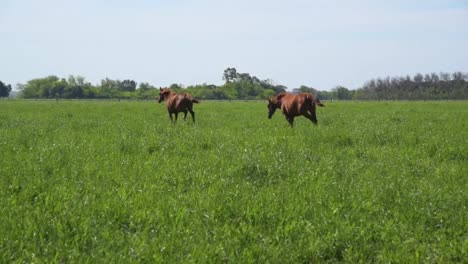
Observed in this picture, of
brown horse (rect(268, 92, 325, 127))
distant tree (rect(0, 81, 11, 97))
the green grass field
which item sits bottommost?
the green grass field

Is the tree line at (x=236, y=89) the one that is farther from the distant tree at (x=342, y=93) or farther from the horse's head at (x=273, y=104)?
the horse's head at (x=273, y=104)

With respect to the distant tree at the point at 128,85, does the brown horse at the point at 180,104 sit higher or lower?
lower

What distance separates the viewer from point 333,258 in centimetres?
441

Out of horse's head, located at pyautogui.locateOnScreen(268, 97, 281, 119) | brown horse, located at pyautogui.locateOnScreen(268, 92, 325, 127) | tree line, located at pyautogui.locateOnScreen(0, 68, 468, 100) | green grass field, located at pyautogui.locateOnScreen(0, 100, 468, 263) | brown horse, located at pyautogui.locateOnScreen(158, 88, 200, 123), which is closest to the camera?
green grass field, located at pyautogui.locateOnScreen(0, 100, 468, 263)

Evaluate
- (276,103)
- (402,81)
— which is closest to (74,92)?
(402,81)

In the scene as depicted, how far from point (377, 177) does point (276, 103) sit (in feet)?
44.9

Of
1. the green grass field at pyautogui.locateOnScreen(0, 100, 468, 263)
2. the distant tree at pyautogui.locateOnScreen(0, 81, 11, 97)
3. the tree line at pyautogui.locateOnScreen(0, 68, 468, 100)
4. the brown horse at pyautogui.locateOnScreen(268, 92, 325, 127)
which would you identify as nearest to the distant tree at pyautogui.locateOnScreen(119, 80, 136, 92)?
the tree line at pyautogui.locateOnScreen(0, 68, 468, 100)

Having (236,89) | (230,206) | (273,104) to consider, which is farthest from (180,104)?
(236,89)

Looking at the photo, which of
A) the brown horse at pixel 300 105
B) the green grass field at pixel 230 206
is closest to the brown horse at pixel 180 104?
the brown horse at pixel 300 105

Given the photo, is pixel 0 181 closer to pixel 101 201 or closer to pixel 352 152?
pixel 101 201

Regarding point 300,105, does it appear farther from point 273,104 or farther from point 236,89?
point 236,89

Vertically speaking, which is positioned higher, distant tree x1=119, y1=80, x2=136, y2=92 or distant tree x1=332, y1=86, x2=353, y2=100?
distant tree x1=119, y1=80, x2=136, y2=92

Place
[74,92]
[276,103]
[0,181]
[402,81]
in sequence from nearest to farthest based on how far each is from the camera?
[0,181]
[276,103]
[74,92]
[402,81]

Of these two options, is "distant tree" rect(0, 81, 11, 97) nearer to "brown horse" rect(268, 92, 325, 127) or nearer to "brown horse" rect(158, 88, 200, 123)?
"brown horse" rect(158, 88, 200, 123)
